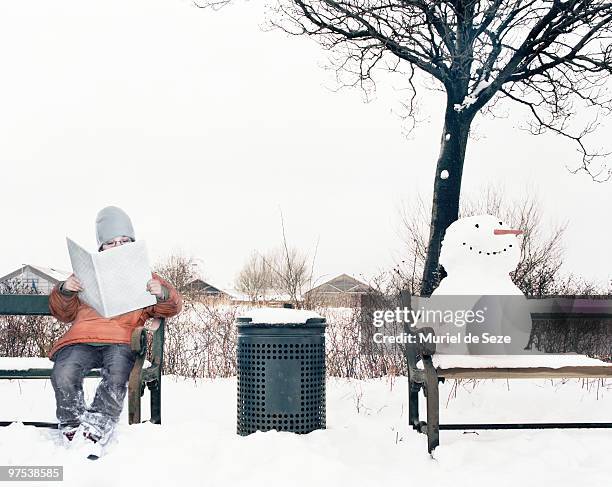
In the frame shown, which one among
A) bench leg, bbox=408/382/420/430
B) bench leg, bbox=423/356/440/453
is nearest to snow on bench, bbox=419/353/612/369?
bench leg, bbox=423/356/440/453

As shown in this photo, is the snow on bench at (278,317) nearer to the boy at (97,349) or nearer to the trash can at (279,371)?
the trash can at (279,371)

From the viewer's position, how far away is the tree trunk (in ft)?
26.9

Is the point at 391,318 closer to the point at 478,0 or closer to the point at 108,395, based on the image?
the point at 478,0

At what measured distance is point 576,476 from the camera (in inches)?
143

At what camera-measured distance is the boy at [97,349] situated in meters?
3.82

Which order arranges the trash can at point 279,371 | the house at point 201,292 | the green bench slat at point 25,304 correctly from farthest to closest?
the house at point 201,292, the green bench slat at point 25,304, the trash can at point 279,371

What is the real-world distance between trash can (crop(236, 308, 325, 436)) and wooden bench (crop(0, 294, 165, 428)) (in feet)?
1.71

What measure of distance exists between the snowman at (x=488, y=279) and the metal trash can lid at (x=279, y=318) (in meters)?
1.16

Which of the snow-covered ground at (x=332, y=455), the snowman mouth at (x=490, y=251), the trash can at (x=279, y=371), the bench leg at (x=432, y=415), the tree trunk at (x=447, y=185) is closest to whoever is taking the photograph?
the snow-covered ground at (x=332, y=455)

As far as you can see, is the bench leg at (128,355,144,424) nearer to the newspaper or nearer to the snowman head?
the newspaper

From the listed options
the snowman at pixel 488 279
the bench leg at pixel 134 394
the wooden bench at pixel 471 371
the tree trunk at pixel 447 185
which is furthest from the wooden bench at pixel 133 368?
the tree trunk at pixel 447 185

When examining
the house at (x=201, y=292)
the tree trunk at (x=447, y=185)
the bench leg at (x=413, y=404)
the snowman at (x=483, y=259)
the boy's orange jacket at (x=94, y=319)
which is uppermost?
the tree trunk at (x=447, y=185)

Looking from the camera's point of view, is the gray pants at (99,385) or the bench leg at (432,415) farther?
the bench leg at (432,415)

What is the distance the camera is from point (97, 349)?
13.7 ft
